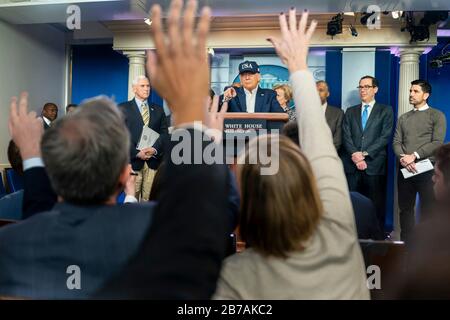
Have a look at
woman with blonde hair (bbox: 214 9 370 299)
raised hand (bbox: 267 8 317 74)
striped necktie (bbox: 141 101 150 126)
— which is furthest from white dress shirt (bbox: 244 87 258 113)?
woman with blonde hair (bbox: 214 9 370 299)

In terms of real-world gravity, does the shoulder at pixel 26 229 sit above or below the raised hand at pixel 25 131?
below

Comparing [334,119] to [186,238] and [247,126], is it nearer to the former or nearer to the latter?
[247,126]

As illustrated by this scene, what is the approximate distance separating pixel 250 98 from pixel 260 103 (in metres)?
0.12

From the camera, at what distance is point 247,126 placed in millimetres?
2215

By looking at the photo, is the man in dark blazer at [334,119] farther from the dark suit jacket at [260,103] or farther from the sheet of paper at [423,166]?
the dark suit jacket at [260,103]

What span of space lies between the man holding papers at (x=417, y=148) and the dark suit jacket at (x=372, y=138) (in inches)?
5.3

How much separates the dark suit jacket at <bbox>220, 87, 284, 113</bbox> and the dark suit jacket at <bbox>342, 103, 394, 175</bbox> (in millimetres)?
1495

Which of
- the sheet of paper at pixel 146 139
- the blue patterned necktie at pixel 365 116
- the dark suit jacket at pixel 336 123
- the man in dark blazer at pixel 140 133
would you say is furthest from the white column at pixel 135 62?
the blue patterned necktie at pixel 365 116

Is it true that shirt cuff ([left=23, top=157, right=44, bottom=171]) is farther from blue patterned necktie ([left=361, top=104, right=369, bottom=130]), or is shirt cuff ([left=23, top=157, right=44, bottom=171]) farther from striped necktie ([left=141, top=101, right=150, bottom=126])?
blue patterned necktie ([left=361, top=104, right=369, bottom=130])

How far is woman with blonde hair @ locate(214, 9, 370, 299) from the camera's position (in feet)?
2.38

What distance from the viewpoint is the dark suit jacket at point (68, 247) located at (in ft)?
2.29

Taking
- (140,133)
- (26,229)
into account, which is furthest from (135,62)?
(26,229)
